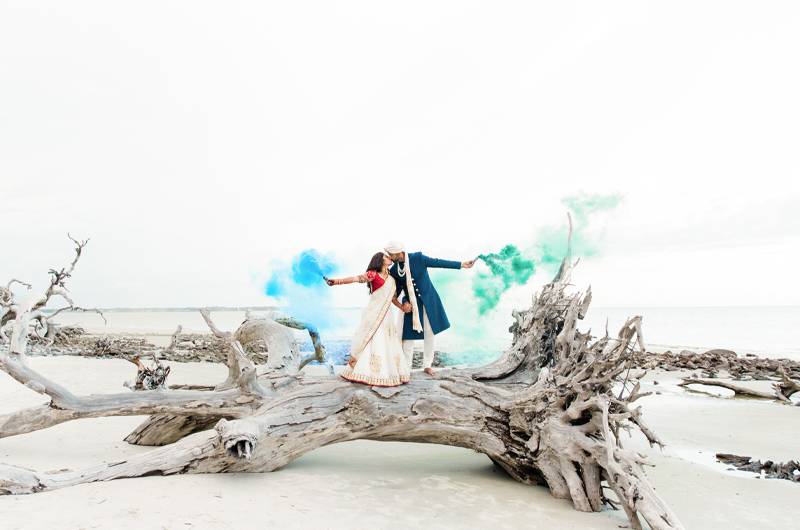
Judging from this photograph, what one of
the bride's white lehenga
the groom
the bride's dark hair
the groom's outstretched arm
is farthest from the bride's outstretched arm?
the groom's outstretched arm

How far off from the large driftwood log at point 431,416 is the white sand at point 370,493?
24 centimetres

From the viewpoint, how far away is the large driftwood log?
4961 mm

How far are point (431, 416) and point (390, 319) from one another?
121 cm

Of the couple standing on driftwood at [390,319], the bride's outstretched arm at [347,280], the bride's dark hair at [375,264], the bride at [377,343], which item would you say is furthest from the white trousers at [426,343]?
the bride's outstretched arm at [347,280]

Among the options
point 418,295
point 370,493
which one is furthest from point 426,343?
point 370,493

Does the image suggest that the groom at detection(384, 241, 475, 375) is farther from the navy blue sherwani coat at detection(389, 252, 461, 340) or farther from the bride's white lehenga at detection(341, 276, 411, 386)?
the bride's white lehenga at detection(341, 276, 411, 386)

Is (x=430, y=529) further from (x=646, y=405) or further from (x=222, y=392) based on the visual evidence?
(x=646, y=405)

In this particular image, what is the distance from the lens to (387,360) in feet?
20.0

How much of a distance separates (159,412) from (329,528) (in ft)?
10.2

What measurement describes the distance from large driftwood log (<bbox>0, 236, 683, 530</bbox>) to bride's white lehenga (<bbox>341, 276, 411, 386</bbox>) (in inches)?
4.8

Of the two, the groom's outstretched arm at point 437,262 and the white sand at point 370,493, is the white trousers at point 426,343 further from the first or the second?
the white sand at point 370,493

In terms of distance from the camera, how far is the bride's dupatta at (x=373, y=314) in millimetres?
6125

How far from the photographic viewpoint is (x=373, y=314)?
630 centimetres

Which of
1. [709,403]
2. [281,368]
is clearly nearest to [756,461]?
[709,403]
